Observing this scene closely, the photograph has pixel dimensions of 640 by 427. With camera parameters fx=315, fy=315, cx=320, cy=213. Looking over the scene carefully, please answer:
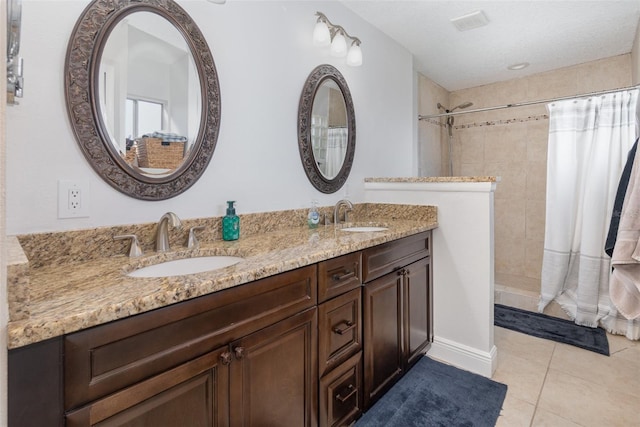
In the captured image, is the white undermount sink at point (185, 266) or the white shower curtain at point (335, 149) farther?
the white shower curtain at point (335, 149)

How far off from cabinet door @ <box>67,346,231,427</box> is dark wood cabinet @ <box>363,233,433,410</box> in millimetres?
759

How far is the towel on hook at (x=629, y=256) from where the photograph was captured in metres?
1.54

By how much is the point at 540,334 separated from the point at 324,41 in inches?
103

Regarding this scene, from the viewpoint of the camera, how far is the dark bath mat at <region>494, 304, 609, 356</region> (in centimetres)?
226

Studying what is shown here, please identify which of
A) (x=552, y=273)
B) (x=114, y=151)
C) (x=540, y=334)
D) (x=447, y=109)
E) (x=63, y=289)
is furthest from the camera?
(x=447, y=109)

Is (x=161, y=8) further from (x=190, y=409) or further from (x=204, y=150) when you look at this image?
(x=190, y=409)

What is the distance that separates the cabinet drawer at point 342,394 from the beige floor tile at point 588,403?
992mm

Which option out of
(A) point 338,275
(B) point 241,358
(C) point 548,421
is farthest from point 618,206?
(B) point 241,358

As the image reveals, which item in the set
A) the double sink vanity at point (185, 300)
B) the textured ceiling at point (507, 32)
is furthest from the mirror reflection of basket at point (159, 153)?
the textured ceiling at point (507, 32)

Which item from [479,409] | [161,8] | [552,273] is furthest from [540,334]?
[161,8]

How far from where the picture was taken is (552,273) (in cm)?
271

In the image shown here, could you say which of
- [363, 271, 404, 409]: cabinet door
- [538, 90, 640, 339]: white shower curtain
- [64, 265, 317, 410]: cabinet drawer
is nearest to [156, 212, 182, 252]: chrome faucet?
[64, 265, 317, 410]: cabinet drawer

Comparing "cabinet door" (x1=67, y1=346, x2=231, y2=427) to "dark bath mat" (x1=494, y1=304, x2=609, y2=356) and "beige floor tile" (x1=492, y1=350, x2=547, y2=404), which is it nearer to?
"beige floor tile" (x1=492, y1=350, x2=547, y2=404)

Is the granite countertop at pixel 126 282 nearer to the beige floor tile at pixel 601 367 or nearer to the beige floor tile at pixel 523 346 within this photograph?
the beige floor tile at pixel 523 346
